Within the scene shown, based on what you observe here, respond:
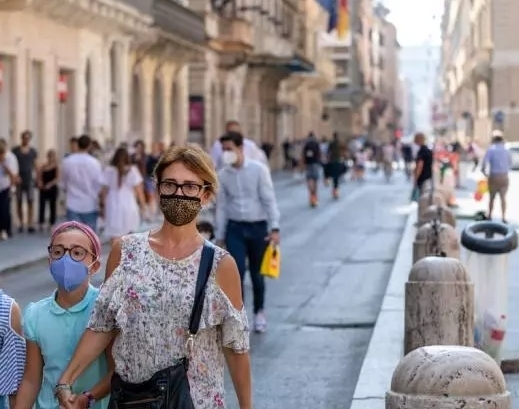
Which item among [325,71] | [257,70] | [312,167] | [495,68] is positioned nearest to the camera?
[312,167]

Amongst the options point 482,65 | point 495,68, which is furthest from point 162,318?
point 482,65

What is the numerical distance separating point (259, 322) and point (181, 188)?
7.96 meters

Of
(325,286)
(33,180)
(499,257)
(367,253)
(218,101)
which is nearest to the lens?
(499,257)

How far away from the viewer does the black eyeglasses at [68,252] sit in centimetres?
532

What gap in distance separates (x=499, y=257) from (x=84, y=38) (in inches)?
942

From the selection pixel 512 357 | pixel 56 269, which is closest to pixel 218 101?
pixel 512 357

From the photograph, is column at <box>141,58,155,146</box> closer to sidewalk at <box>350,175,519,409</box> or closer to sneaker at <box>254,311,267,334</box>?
sidewalk at <box>350,175,519,409</box>

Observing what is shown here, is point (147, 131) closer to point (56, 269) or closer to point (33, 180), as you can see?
point (33, 180)

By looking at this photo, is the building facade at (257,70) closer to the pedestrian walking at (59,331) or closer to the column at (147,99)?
the column at (147,99)

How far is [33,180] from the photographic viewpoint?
26328mm

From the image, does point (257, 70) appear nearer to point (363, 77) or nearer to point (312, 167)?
point (312, 167)

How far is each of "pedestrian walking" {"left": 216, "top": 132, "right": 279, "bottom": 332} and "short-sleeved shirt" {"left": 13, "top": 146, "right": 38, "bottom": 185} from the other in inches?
528

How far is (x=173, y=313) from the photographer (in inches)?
189

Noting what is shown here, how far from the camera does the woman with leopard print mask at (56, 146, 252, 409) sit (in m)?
4.80
